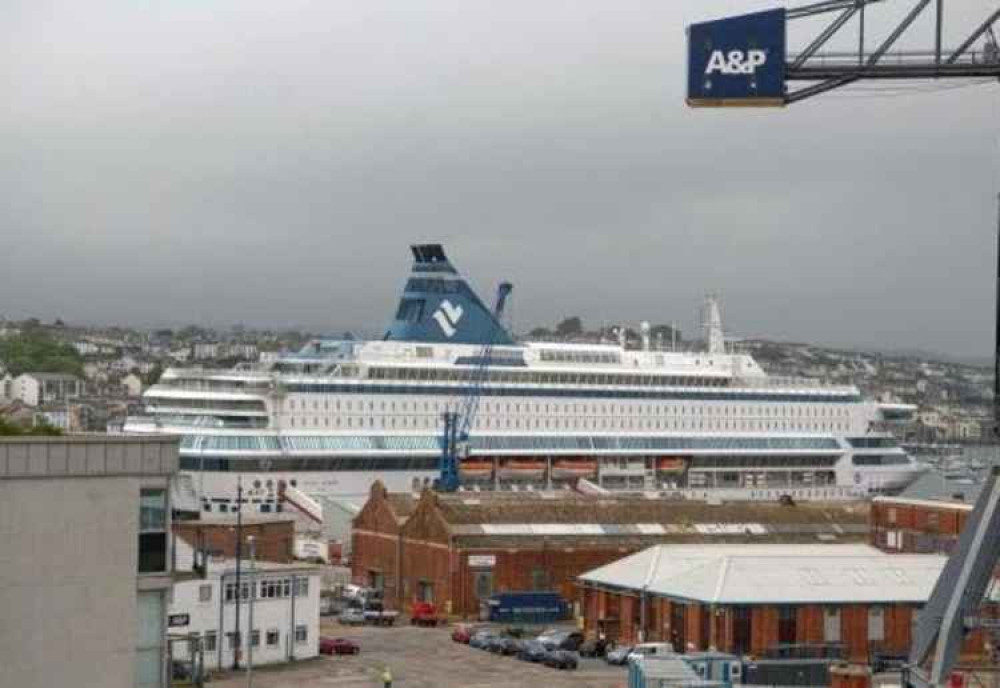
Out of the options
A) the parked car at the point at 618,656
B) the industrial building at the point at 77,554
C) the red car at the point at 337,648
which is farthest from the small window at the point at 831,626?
the industrial building at the point at 77,554

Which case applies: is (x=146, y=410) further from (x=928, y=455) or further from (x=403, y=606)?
(x=928, y=455)

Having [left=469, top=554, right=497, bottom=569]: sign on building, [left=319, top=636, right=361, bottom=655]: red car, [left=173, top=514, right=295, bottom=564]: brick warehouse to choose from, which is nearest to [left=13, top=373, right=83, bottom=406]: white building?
[left=173, top=514, right=295, bottom=564]: brick warehouse

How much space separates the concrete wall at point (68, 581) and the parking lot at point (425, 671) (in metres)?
20.9

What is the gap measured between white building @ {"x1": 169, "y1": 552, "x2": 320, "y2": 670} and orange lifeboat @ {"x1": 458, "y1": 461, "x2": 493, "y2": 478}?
3220 cm

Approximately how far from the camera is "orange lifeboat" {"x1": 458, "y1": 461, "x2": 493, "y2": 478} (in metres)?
77.4

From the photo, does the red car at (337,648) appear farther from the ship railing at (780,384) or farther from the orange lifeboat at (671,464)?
the ship railing at (780,384)

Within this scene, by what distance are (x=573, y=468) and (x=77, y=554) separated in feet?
205

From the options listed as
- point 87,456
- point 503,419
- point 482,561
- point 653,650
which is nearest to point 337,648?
point 653,650

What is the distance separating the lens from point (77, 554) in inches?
709

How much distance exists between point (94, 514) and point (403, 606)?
38148 millimetres

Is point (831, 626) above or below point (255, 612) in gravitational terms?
below

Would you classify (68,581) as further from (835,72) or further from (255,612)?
(255,612)

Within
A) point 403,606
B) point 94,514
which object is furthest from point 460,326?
point 94,514

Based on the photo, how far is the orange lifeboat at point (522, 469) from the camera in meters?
78.9
